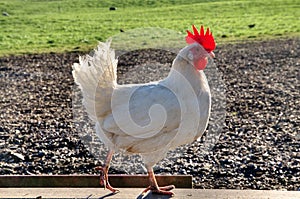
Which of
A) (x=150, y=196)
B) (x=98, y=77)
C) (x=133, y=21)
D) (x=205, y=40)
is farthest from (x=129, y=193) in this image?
(x=133, y=21)

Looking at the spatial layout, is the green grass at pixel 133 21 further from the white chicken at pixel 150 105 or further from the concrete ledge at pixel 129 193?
the concrete ledge at pixel 129 193

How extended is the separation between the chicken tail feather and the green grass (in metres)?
14.8

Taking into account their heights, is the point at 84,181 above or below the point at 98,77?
below

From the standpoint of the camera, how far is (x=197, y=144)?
760 cm

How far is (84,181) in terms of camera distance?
5145mm

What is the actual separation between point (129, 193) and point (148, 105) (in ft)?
2.66

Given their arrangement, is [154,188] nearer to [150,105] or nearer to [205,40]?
[150,105]

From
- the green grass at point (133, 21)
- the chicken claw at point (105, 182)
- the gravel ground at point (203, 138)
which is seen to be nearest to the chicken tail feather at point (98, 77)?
the chicken claw at point (105, 182)

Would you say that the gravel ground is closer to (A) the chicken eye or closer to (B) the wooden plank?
(B) the wooden plank

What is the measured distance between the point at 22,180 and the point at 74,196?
0.79m

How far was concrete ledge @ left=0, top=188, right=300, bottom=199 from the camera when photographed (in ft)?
15.0

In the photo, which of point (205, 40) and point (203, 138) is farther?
point (203, 138)

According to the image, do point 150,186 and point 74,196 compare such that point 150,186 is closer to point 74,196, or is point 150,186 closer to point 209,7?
point 74,196

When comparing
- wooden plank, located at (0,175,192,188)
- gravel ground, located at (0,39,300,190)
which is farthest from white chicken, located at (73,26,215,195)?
gravel ground, located at (0,39,300,190)
